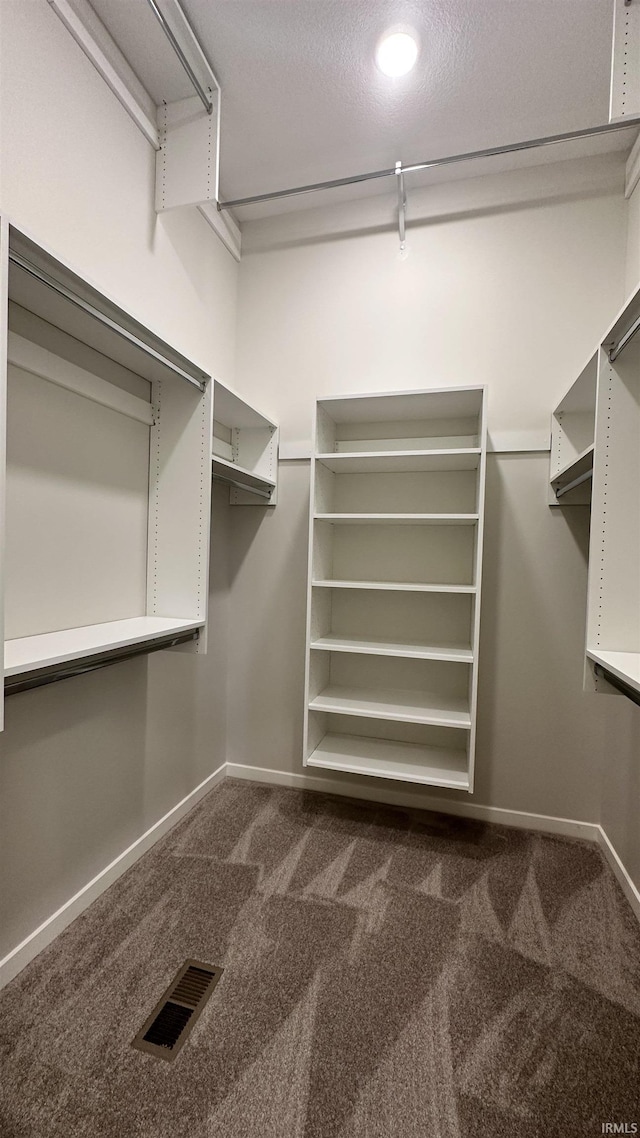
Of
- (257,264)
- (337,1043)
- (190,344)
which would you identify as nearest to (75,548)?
(190,344)

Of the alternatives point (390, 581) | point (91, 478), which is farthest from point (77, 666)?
point (390, 581)

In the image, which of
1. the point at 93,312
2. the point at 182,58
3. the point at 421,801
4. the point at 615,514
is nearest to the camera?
the point at 93,312

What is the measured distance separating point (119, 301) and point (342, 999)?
2.04m

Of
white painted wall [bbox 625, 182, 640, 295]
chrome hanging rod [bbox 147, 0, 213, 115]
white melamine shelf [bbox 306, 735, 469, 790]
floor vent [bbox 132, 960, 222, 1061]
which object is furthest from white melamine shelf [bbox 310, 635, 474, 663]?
chrome hanging rod [bbox 147, 0, 213, 115]

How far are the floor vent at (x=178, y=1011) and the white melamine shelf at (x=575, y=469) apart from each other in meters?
2.02

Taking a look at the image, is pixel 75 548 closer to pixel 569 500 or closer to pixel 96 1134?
pixel 96 1134

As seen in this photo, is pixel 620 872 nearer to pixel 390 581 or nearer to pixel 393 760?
pixel 393 760

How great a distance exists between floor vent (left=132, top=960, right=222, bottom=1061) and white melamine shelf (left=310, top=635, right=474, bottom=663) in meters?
1.17

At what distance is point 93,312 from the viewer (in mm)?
1248

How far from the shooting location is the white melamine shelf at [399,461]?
77.7 inches

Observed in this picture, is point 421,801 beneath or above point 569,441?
beneath

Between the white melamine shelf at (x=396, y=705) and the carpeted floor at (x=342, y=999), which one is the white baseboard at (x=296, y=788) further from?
the white melamine shelf at (x=396, y=705)

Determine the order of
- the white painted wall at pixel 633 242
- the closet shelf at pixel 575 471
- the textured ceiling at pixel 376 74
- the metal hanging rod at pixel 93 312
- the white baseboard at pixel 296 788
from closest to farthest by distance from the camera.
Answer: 1. the metal hanging rod at pixel 93 312
2. the white baseboard at pixel 296 788
3. the textured ceiling at pixel 376 74
4. the closet shelf at pixel 575 471
5. the white painted wall at pixel 633 242

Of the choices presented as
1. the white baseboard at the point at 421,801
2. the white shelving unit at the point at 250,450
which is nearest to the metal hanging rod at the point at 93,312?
the white shelving unit at the point at 250,450
